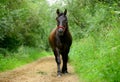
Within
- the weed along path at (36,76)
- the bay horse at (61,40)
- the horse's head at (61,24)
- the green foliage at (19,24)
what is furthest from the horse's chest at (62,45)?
the green foliage at (19,24)

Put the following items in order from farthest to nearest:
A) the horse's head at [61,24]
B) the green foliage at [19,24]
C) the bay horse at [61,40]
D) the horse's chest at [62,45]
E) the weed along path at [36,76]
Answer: the green foliage at [19,24], the horse's chest at [62,45], the bay horse at [61,40], the horse's head at [61,24], the weed along path at [36,76]

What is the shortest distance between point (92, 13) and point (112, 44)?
47.5ft

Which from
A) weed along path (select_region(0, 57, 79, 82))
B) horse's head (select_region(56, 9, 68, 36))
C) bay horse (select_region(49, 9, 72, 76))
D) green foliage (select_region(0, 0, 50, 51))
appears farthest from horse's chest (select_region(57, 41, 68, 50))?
green foliage (select_region(0, 0, 50, 51))

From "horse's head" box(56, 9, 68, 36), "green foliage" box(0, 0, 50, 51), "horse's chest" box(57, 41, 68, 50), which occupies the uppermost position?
"horse's head" box(56, 9, 68, 36)

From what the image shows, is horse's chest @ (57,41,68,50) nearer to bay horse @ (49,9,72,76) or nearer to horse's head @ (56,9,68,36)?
bay horse @ (49,9,72,76)

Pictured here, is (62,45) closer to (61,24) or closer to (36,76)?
(61,24)

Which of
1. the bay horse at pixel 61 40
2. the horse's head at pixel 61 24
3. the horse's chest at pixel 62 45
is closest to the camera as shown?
the horse's head at pixel 61 24

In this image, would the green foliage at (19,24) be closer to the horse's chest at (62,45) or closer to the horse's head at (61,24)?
the horse's chest at (62,45)

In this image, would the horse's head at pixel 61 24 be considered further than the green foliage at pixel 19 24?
No

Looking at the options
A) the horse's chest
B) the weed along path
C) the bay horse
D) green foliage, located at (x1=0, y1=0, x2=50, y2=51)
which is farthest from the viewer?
green foliage, located at (x1=0, y1=0, x2=50, y2=51)

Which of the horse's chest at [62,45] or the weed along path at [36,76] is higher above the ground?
the horse's chest at [62,45]

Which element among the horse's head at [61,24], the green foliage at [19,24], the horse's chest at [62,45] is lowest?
the green foliage at [19,24]

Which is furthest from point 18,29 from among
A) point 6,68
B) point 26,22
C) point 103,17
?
point 103,17

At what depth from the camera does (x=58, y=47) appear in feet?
47.6
